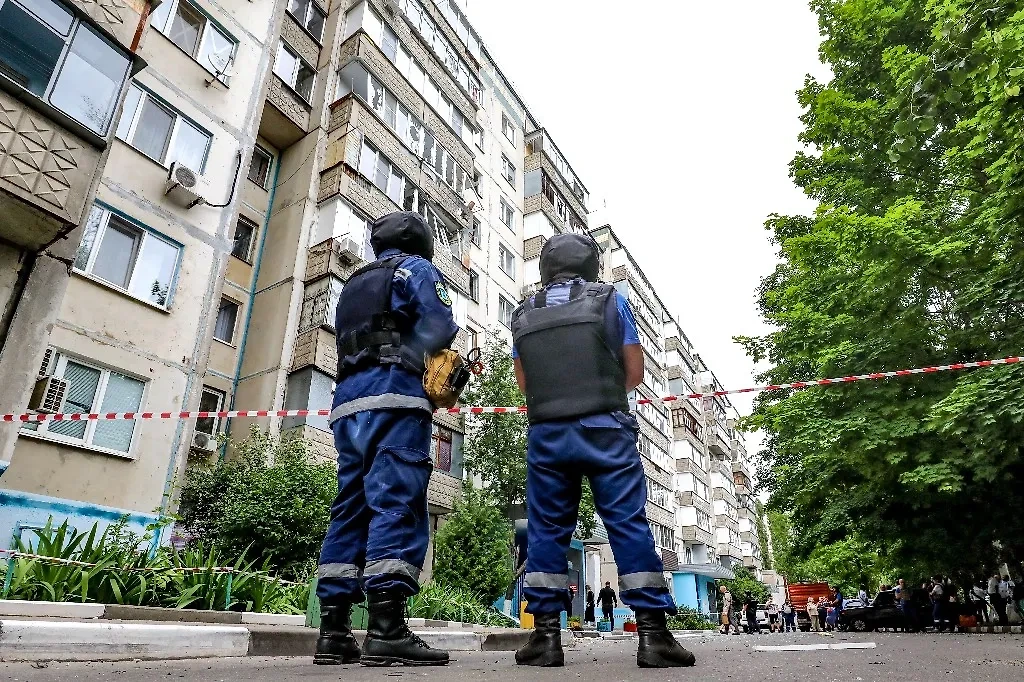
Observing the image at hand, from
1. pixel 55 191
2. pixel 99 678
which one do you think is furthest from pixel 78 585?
pixel 55 191

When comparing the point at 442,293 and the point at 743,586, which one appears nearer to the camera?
the point at 442,293

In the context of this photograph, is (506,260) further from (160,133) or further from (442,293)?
(442,293)

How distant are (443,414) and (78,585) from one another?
692 inches

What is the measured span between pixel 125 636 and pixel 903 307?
14.0 m

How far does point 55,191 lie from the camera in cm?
907

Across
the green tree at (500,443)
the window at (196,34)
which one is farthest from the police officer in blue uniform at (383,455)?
the green tree at (500,443)

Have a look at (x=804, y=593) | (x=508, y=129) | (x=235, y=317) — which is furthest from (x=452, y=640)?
(x=804, y=593)

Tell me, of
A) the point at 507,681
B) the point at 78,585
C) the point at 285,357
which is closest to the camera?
the point at 507,681

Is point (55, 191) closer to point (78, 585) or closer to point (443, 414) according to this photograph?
point (78, 585)

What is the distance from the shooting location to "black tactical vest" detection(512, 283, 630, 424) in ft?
12.3

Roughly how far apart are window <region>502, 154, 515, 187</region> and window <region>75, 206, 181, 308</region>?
73.4 ft

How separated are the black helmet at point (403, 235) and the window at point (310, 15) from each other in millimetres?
21037

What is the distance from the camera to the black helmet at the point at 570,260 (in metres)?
4.32

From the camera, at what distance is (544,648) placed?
334 centimetres
